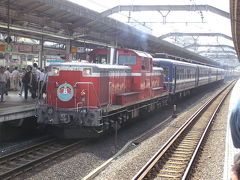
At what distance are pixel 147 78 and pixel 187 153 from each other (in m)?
6.17

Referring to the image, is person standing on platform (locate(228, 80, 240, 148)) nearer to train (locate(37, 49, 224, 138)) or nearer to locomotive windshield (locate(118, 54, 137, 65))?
train (locate(37, 49, 224, 138))

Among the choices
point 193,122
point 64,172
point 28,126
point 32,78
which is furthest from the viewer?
point 193,122

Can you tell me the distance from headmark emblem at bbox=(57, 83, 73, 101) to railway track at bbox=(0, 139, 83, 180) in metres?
1.56

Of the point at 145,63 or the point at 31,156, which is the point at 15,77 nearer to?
the point at 145,63

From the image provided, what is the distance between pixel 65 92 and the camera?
1084 cm

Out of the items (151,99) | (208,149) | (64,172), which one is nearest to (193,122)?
(151,99)

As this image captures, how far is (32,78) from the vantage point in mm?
14688

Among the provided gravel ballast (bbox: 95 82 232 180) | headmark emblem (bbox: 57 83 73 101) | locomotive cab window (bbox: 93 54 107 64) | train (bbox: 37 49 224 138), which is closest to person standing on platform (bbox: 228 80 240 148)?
gravel ballast (bbox: 95 82 232 180)

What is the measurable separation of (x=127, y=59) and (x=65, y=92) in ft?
13.3

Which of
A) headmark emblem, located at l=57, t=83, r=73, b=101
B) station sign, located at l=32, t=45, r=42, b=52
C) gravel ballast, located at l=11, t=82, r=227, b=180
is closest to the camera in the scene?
gravel ballast, located at l=11, t=82, r=227, b=180

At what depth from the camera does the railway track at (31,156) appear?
7.85 metres

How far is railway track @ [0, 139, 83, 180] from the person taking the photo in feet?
25.7

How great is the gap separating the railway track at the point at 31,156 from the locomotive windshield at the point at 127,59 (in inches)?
176

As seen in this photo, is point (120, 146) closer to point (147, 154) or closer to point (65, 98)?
point (147, 154)
